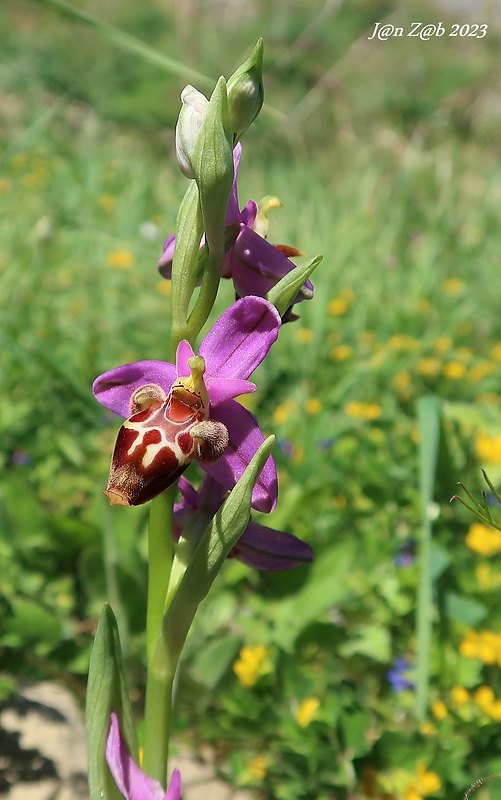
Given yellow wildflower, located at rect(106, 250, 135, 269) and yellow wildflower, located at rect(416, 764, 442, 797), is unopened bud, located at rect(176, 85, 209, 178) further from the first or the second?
yellow wildflower, located at rect(106, 250, 135, 269)

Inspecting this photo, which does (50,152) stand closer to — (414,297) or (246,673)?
(414,297)

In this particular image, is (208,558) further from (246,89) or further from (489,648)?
(489,648)

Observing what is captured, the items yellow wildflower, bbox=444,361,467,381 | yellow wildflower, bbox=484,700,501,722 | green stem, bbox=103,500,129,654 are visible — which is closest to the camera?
yellow wildflower, bbox=484,700,501,722

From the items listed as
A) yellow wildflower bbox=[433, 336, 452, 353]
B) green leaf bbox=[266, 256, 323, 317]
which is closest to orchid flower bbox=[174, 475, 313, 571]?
green leaf bbox=[266, 256, 323, 317]

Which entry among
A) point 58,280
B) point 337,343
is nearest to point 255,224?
point 337,343

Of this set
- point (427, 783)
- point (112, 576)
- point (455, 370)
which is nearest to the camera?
point (427, 783)

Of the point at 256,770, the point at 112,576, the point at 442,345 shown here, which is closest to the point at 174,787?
the point at 256,770
